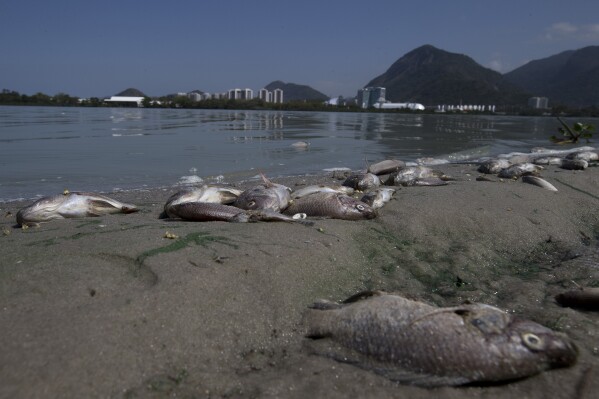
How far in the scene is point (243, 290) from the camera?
11.7 feet

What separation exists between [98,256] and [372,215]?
3.40 m

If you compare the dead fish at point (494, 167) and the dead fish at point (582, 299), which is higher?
the dead fish at point (494, 167)

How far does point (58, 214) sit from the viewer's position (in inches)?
222

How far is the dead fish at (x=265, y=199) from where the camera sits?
5918 millimetres

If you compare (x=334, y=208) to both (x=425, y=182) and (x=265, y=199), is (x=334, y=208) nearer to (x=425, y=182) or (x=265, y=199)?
(x=265, y=199)

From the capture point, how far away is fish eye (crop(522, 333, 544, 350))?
2.73 metres

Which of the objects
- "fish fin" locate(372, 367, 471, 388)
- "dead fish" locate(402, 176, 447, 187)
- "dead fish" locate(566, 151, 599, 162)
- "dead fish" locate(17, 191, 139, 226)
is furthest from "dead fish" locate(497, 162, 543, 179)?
"fish fin" locate(372, 367, 471, 388)

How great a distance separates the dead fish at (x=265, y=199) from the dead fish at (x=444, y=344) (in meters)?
2.92

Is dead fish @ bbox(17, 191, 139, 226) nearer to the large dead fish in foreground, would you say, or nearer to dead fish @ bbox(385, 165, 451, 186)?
the large dead fish in foreground

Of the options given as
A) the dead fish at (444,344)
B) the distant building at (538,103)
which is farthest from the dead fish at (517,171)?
the distant building at (538,103)

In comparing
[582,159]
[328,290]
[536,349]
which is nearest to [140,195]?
[328,290]

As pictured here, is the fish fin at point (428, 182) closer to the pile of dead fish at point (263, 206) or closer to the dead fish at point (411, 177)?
the dead fish at point (411, 177)

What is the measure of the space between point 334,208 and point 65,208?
3465 millimetres

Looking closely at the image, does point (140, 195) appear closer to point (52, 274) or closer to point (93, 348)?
point (52, 274)
